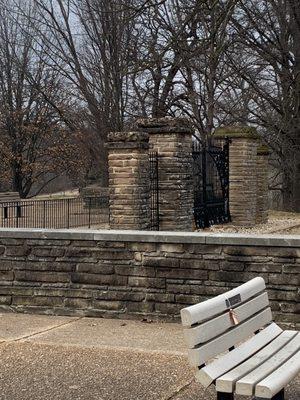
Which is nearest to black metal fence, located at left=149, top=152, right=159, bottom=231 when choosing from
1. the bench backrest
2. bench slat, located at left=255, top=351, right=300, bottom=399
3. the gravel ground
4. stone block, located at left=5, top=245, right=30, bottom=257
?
the gravel ground

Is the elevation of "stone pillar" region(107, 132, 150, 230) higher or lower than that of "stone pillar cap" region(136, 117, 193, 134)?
lower

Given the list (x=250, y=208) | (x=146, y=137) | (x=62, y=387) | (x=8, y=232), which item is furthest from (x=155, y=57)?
(x=62, y=387)

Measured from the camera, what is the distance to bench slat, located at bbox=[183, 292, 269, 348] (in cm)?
335

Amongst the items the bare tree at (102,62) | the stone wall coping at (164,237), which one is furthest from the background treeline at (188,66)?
the stone wall coping at (164,237)

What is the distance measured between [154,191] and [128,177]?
1443 millimetres

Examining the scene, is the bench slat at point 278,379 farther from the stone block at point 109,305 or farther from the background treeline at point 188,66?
the background treeline at point 188,66

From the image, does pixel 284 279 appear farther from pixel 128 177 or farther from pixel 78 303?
pixel 128 177

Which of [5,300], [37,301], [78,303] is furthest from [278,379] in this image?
[5,300]

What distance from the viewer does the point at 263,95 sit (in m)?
25.5

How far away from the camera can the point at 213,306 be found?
3.55 meters

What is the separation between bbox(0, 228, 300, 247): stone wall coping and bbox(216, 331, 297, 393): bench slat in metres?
1.72

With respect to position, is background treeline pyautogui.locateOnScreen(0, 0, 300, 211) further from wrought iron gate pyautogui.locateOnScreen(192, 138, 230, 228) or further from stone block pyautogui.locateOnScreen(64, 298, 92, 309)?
stone block pyautogui.locateOnScreen(64, 298, 92, 309)

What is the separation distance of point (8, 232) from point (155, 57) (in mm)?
14681

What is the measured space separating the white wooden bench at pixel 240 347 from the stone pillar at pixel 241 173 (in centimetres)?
1228
